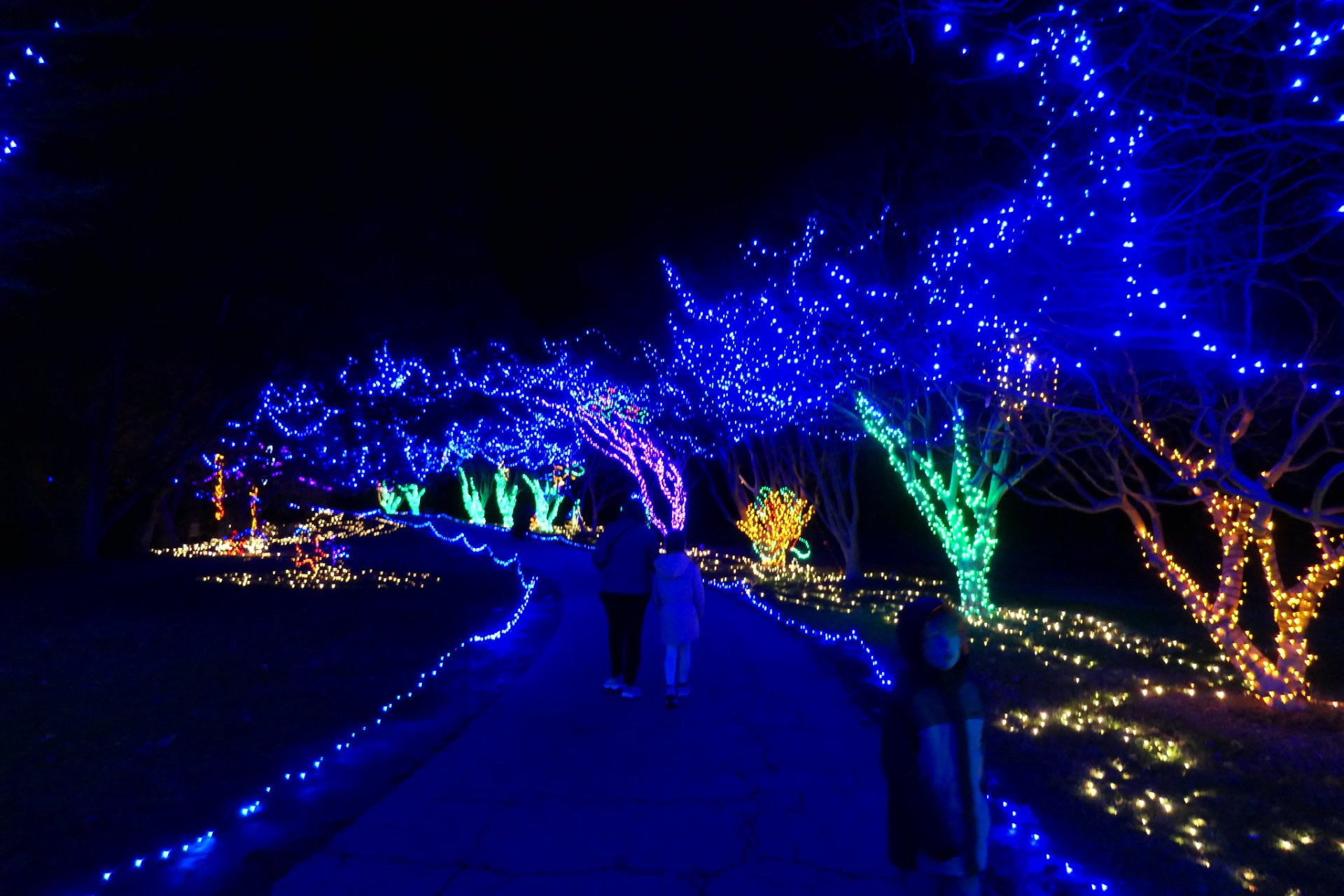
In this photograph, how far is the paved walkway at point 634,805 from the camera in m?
4.64

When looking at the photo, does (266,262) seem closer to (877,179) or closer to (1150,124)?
(877,179)

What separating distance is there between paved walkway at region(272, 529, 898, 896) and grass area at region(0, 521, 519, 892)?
111 centimetres

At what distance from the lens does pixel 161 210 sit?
18.4m

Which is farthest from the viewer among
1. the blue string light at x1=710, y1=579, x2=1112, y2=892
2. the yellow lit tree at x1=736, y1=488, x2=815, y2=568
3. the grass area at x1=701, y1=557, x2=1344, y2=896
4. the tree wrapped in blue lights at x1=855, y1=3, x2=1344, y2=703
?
the yellow lit tree at x1=736, y1=488, x2=815, y2=568

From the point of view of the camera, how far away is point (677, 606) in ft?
27.2

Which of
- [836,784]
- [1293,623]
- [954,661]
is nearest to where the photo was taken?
[954,661]

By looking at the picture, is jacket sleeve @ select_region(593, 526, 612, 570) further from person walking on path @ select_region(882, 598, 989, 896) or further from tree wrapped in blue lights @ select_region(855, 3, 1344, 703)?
person walking on path @ select_region(882, 598, 989, 896)

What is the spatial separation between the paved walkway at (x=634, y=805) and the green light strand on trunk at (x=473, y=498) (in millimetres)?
45957

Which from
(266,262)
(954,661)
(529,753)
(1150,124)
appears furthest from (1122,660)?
(266,262)

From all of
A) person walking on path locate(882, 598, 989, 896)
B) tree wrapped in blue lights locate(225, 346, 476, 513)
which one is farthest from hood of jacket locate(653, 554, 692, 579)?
tree wrapped in blue lights locate(225, 346, 476, 513)

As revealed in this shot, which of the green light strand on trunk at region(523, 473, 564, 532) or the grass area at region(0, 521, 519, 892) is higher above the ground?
the green light strand on trunk at region(523, 473, 564, 532)

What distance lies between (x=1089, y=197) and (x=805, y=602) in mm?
8966

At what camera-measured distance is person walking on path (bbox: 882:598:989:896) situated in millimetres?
3623

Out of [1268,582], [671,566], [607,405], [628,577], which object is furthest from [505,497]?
[1268,582]
